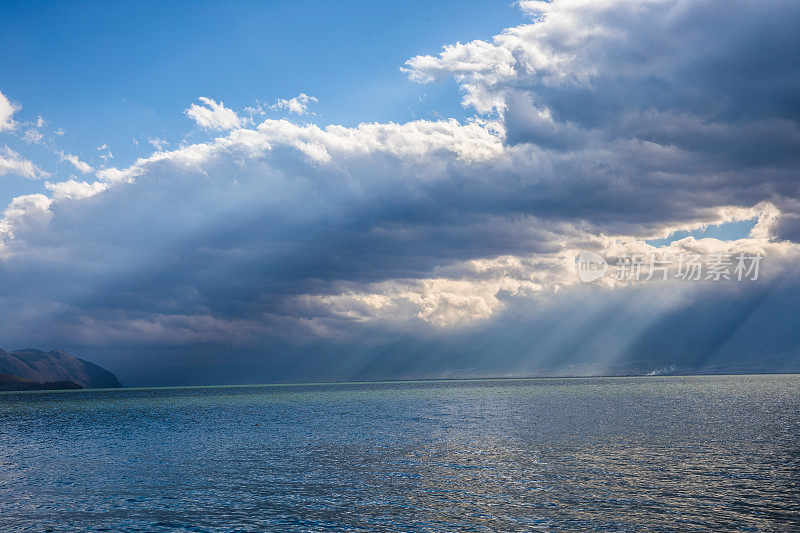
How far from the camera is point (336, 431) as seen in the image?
90500mm

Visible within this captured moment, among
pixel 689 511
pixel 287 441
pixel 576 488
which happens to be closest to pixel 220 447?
pixel 287 441

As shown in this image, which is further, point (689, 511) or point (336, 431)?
point (336, 431)

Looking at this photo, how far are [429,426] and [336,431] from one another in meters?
15.1

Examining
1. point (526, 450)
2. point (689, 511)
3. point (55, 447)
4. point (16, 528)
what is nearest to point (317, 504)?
point (16, 528)

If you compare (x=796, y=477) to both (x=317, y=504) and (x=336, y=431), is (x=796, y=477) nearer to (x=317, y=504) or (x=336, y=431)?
(x=317, y=504)

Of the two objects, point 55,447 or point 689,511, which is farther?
point 55,447

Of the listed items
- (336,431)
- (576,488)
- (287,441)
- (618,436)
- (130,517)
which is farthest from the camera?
(336,431)

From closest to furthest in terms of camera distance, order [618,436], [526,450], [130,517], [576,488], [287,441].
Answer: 1. [130,517]
2. [576,488]
3. [526,450]
4. [618,436]
5. [287,441]

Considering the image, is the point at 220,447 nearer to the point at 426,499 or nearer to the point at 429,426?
the point at 429,426

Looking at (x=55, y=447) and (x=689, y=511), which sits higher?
(x=689, y=511)

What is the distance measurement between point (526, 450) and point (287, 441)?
33591 millimetres

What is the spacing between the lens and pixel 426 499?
40.0 metres

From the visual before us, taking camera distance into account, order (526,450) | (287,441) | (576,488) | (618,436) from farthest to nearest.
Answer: (287,441) → (618,436) → (526,450) → (576,488)

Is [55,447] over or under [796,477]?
under
